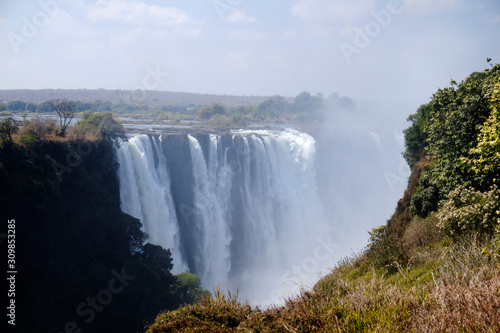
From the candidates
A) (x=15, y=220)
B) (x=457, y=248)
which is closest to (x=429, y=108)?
(x=457, y=248)

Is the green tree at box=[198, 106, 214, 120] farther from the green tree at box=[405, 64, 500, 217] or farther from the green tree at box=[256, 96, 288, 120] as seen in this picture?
the green tree at box=[405, 64, 500, 217]

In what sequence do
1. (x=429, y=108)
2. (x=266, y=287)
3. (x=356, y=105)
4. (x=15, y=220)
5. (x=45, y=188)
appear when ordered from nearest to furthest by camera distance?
(x=15, y=220)
(x=45, y=188)
(x=429, y=108)
(x=266, y=287)
(x=356, y=105)

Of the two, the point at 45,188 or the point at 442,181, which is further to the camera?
the point at 45,188

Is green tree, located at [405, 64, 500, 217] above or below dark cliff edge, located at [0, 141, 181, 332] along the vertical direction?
above

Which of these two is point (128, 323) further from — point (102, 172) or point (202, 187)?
point (202, 187)

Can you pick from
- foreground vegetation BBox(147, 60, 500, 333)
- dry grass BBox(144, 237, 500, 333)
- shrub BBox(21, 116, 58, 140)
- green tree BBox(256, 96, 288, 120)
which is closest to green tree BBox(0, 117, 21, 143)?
shrub BBox(21, 116, 58, 140)

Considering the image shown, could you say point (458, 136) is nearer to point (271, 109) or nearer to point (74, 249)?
point (74, 249)

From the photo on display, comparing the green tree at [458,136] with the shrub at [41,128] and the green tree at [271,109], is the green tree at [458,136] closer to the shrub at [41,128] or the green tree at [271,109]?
the shrub at [41,128]

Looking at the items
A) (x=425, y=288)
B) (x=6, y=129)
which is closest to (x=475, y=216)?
(x=425, y=288)
